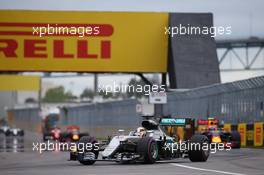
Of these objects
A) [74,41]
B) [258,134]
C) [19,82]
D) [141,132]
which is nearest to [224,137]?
[258,134]

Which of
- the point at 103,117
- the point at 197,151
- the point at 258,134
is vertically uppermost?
the point at 103,117

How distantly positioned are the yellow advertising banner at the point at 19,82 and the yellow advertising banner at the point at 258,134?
5117 cm

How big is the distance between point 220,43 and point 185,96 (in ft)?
218

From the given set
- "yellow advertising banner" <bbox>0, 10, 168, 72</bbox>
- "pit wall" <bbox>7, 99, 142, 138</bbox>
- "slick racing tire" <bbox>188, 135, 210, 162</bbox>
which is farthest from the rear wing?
"pit wall" <bbox>7, 99, 142, 138</bbox>

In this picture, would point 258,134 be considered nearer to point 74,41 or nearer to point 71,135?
point 74,41

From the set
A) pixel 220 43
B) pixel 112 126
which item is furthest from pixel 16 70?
pixel 220 43

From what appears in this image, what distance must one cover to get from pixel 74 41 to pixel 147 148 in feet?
74.9

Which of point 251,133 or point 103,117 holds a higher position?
point 103,117

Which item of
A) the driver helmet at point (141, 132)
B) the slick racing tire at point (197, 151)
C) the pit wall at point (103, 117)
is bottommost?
Result: the slick racing tire at point (197, 151)

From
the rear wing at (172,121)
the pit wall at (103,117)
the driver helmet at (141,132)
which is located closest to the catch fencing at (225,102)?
the pit wall at (103,117)

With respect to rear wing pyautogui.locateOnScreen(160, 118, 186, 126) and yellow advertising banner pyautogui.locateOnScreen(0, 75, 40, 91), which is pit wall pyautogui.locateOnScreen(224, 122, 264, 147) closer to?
rear wing pyautogui.locateOnScreen(160, 118, 186, 126)

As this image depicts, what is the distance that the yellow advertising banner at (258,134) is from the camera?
37.1 m

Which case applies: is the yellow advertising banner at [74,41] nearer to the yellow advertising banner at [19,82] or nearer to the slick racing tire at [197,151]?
the slick racing tire at [197,151]

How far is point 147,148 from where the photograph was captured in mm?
23375
